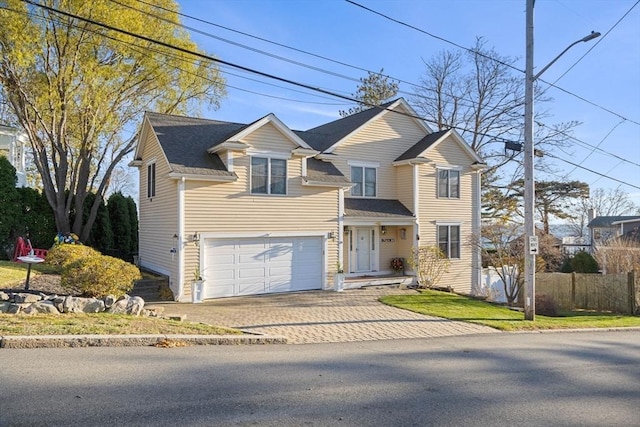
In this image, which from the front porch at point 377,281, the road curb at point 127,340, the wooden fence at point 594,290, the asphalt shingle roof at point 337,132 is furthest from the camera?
the asphalt shingle roof at point 337,132

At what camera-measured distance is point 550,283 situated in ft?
63.7

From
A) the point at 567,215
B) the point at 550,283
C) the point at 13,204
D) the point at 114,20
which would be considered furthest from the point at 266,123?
the point at 567,215

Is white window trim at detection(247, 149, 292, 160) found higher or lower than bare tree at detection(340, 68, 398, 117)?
lower

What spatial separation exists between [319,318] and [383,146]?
1149 cm

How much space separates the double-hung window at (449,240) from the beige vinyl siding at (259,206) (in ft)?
21.0

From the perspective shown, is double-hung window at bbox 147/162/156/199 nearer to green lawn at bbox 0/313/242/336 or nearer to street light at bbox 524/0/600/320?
green lawn at bbox 0/313/242/336

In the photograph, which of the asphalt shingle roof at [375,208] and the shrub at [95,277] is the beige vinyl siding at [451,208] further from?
the shrub at [95,277]

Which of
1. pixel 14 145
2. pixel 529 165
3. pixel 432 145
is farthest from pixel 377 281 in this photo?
pixel 14 145

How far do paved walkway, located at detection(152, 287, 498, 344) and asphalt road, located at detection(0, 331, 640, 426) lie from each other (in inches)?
62.9

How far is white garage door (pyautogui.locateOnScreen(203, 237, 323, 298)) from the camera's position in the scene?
49.2ft

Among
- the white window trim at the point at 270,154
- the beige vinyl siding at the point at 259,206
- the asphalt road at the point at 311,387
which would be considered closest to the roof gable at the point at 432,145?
the beige vinyl siding at the point at 259,206

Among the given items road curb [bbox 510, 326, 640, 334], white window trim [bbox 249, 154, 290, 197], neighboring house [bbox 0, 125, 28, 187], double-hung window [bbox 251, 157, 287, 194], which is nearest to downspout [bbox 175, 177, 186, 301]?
white window trim [bbox 249, 154, 290, 197]

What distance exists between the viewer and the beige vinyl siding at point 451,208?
20828 millimetres

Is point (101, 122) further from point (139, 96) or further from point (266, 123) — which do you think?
point (266, 123)
